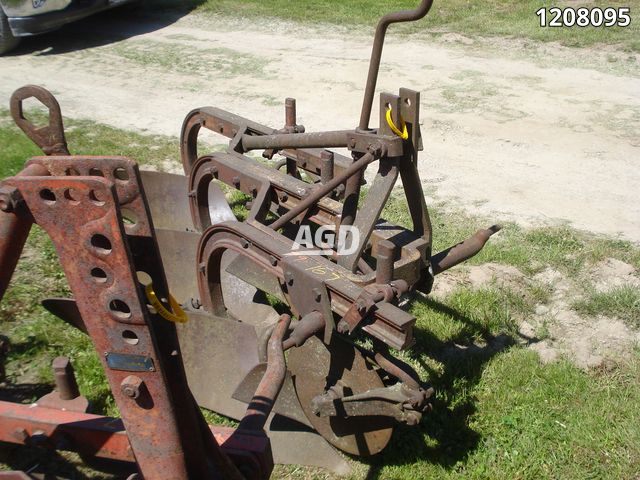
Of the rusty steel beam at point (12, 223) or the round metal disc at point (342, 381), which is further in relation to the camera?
the round metal disc at point (342, 381)

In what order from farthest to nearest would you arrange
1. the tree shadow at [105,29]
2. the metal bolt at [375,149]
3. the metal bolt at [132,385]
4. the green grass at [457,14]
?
the tree shadow at [105,29] < the green grass at [457,14] < the metal bolt at [375,149] < the metal bolt at [132,385]

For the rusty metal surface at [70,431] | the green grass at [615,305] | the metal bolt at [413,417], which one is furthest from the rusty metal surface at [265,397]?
the green grass at [615,305]

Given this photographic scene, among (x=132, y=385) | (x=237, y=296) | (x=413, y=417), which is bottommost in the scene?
(x=237, y=296)

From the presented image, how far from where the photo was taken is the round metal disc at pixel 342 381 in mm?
2666

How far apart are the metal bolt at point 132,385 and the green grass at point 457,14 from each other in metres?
8.88

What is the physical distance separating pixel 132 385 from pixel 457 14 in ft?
34.1

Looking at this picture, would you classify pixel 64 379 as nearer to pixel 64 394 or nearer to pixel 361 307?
pixel 64 394

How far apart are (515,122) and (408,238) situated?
164 inches

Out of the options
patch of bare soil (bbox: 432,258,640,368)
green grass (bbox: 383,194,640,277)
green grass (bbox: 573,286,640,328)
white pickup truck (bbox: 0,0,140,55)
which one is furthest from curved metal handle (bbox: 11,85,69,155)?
white pickup truck (bbox: 0,0,140,55)

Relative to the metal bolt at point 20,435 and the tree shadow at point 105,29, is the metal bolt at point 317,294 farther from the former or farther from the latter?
the tree shadow at point 105,29

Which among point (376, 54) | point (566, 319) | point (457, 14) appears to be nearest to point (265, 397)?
point (376, 54)

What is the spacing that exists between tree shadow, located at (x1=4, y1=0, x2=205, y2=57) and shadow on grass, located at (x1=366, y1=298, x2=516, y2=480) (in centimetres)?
809

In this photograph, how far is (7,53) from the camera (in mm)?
9148

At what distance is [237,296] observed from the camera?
12.2 ft
